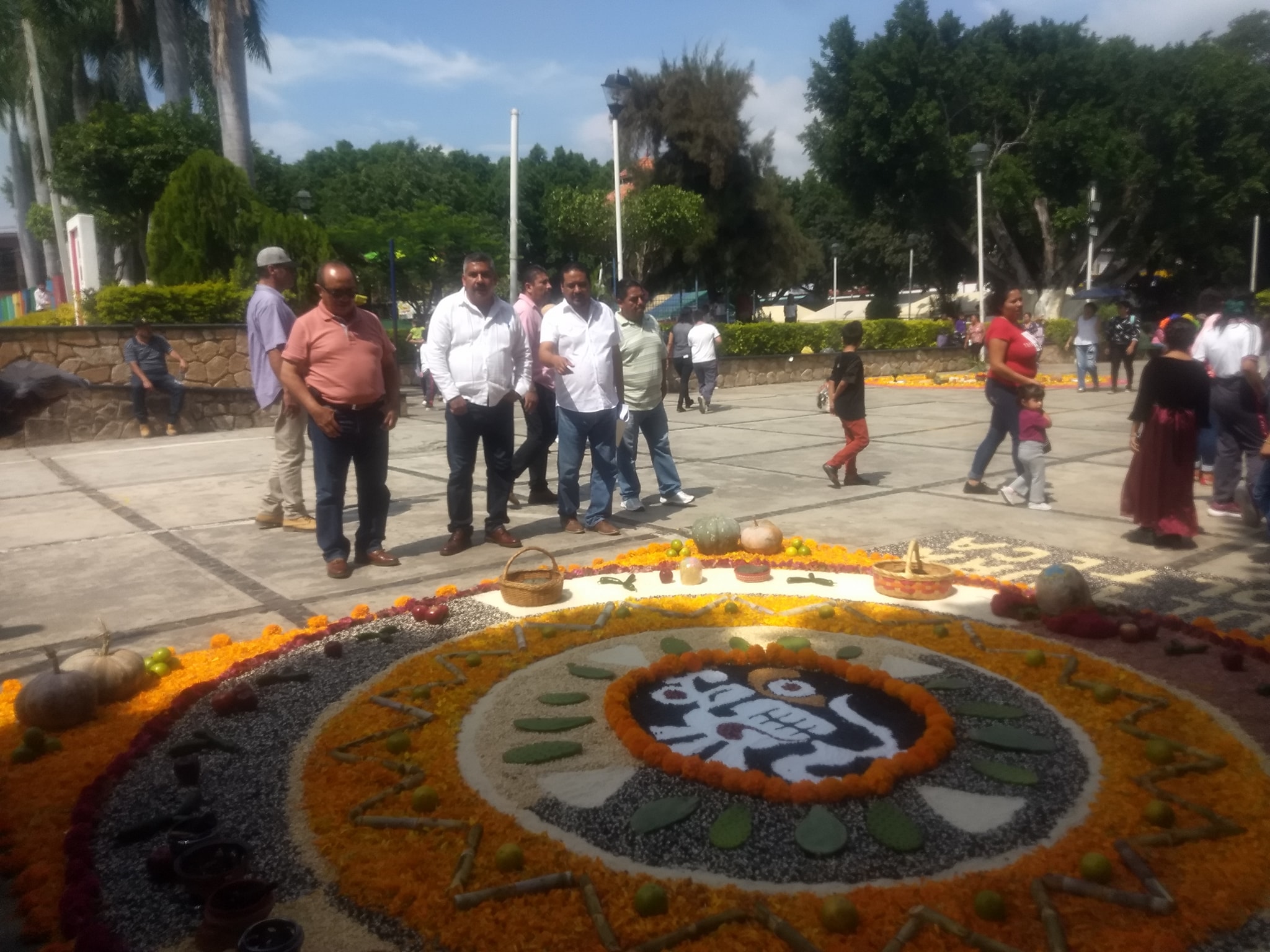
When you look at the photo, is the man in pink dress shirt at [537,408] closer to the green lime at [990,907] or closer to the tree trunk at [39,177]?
the green lime at [990,907]

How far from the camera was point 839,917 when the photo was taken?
2.46 meters

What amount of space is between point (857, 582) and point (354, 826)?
3.42 meters

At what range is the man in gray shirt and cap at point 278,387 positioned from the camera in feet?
22.3

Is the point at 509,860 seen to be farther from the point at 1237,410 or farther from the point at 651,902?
the point at 1237,410

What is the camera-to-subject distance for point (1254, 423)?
24.3 ft

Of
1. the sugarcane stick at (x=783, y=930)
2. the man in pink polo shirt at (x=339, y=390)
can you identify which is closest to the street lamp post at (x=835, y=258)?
the man in pink polo shirt at (x=339, y=390)

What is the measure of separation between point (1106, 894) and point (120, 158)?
78.4 feet

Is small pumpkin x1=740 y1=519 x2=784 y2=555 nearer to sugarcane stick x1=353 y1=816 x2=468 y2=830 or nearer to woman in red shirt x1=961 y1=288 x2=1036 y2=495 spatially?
woman in red shirt x1=961 y1=288 x2=1036 y2=495

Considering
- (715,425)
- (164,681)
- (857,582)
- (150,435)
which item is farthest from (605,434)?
(150,435)

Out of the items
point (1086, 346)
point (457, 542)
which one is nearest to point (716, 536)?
point (457, 542)

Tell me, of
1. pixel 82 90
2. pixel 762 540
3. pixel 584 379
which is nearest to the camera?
pixel 762 540

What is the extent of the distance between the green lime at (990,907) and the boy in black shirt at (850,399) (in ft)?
20.4

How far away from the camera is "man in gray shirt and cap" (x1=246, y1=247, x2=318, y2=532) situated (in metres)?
6.80

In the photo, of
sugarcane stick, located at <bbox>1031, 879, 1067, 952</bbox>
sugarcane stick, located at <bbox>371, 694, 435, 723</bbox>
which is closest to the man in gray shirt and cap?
sugarcane stick, located at <bbox>371, 694, 435, 723</bbox>
